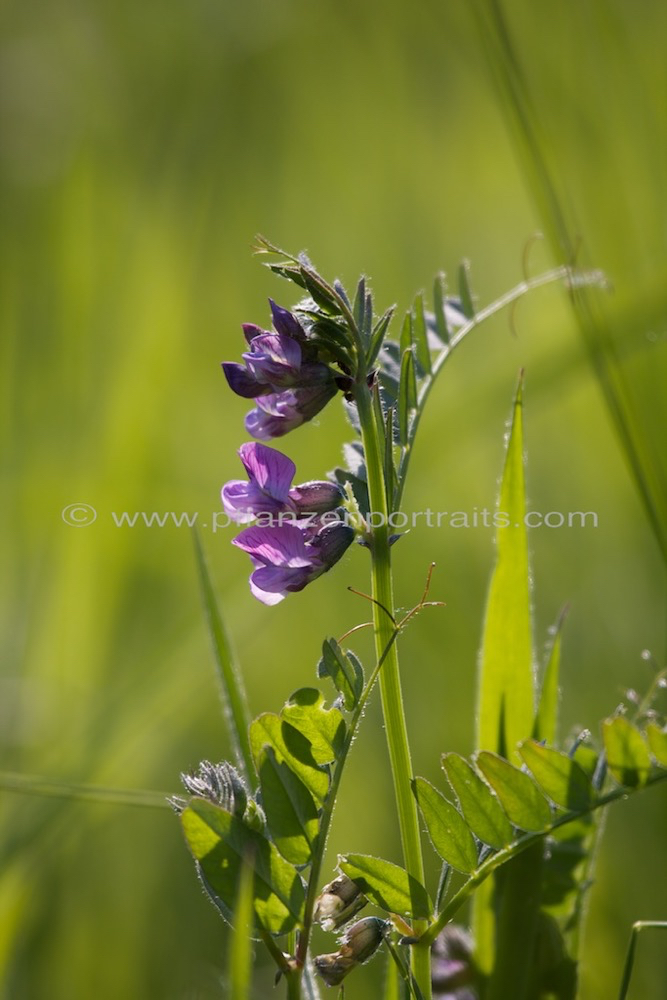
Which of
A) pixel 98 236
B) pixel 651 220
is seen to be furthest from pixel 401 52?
pixel 651 220

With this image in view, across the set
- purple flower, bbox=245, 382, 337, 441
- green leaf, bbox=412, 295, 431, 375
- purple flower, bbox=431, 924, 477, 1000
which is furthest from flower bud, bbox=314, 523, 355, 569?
purple flower, bbox=431, 924, 477, 1000

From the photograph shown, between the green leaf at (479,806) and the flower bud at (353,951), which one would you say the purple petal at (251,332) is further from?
the flower bud at (353,951)

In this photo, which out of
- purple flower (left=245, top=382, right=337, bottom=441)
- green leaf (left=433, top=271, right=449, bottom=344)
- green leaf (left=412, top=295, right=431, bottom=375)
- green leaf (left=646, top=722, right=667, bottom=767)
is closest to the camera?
green leaf (left=646, top=722, right=667, bottom=767)

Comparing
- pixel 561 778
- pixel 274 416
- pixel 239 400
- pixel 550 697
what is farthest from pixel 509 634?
pixel 239 400

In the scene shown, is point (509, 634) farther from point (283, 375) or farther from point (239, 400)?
point (239, 400)

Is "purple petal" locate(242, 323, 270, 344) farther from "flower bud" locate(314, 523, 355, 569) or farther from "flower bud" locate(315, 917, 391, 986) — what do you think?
"flower bud" locate(315, 917, 391, 986)

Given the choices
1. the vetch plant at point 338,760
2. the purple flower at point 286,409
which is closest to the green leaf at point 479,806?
the vetch plant at point 338,760

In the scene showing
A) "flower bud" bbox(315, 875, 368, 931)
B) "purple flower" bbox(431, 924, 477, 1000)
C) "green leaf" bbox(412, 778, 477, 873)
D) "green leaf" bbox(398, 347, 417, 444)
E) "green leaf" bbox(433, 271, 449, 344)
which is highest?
"green leaf" bbox(433, 271, 449, 344)

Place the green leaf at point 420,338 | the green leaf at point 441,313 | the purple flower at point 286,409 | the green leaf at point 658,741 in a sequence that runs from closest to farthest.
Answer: the green leaf at point 658,741 → the purple flower at point 286,409 → the green leaf at point 420,338 → the green leaf at point 441,313
